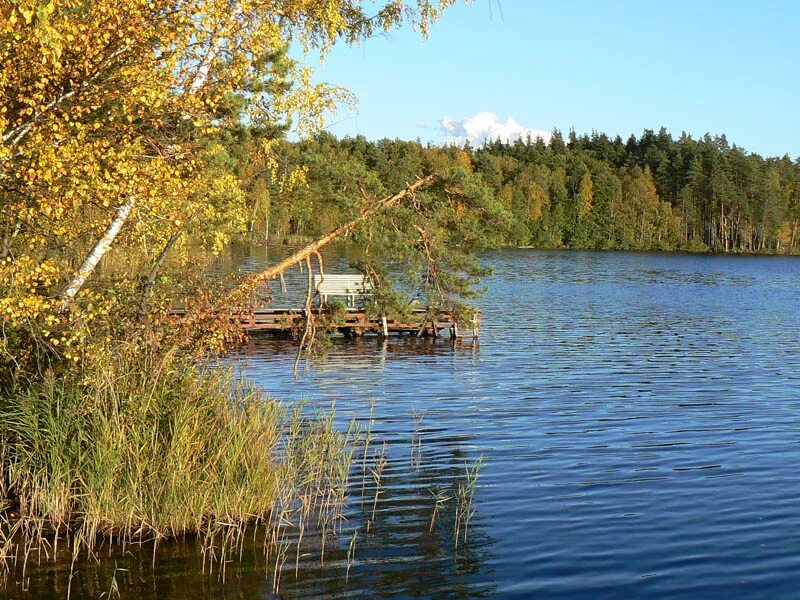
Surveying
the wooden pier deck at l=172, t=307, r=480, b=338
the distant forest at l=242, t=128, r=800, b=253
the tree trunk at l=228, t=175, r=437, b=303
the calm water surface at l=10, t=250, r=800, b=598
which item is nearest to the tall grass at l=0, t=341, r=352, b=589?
the calm water surface at l=10, t=250, r=800, b=598

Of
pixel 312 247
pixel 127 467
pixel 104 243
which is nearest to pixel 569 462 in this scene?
pixel 312 247

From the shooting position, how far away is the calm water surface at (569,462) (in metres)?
8.29

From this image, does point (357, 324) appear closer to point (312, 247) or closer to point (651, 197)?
point (312, 247)

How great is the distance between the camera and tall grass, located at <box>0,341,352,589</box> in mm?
8484

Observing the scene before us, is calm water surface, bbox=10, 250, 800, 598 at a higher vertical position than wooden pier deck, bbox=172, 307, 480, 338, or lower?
lower

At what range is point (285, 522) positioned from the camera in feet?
30.5

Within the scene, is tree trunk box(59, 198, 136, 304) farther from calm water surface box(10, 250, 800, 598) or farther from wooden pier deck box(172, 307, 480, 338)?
wooden pier deck box(172, 307, 480, 338)

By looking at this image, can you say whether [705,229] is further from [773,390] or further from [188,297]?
[188,297]

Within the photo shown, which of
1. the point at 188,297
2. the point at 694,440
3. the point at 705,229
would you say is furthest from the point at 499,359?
the point at 705,229

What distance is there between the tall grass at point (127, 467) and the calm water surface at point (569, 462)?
497 mm

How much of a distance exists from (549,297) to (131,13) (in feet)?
128

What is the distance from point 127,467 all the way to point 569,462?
635 cm

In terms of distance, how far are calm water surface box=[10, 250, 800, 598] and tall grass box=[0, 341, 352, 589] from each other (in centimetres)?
50

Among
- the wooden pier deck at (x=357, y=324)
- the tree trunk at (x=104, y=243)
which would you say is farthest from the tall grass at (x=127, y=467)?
the wooden pier deck at (x=357, y=324)
